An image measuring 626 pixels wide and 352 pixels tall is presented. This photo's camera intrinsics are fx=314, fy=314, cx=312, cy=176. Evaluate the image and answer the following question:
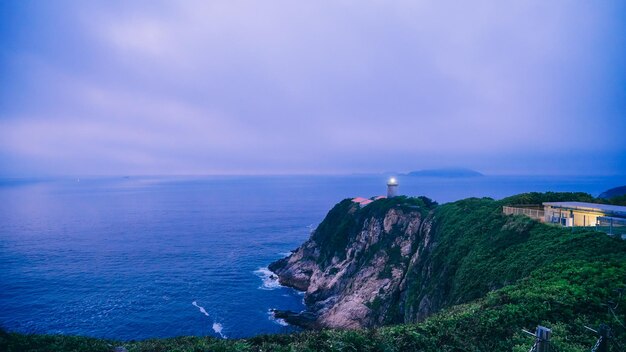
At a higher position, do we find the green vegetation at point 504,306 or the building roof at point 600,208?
the building roof at point 600,208

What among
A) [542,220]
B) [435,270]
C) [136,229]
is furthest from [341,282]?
[136,229]

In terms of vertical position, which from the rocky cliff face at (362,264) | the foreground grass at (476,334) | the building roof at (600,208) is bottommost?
the rocky cliff face at (362,264)

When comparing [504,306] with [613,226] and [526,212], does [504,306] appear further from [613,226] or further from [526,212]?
[526,212]

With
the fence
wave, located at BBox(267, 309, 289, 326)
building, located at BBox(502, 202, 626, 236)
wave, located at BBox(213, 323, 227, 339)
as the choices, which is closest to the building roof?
building, located at BBox(502, 202, 626, 236)

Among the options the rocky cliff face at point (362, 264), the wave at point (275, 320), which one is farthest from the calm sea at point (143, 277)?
the rocky cliff face at point (362, 264)

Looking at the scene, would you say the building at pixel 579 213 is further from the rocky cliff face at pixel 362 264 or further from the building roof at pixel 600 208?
the rocky cliff face at pixel 362 264

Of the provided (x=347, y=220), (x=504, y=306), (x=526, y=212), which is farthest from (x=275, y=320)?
(x=504, y=306)

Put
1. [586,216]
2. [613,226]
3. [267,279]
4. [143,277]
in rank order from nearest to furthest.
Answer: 1. [613,226]
2. [586,216]
3. [143,277]
4. [267,279]
